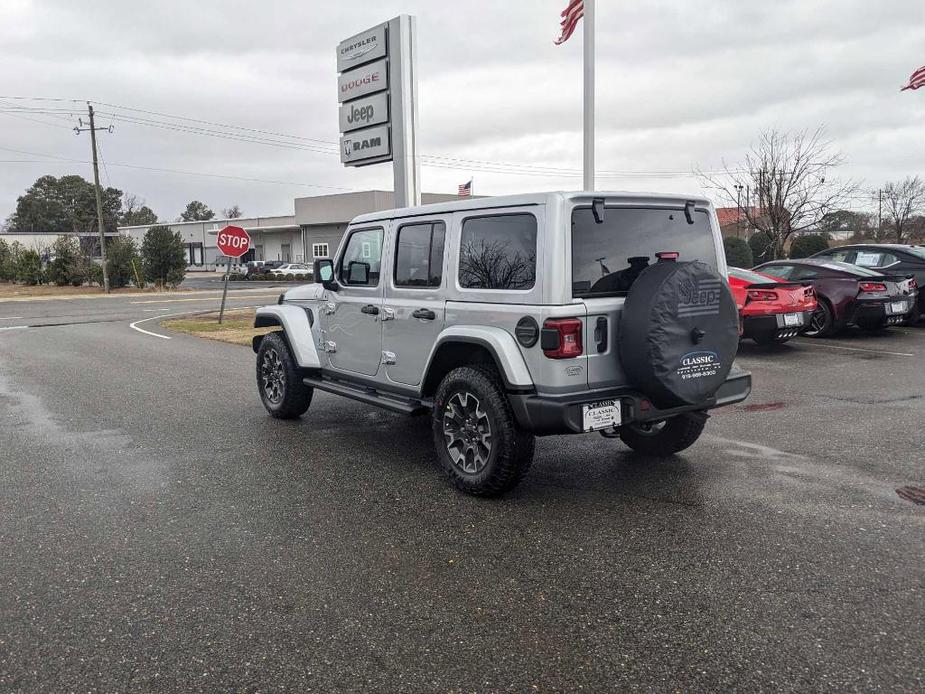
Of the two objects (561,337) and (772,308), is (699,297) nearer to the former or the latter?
(561,337)

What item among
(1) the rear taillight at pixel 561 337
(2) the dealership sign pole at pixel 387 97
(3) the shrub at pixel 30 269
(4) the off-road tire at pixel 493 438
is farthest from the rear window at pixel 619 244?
(3) the shrub at pixel 30 269

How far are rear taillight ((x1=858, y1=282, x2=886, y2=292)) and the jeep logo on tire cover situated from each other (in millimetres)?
8950

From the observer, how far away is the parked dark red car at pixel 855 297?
12.1 meters

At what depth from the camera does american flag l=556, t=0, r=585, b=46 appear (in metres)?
15.4

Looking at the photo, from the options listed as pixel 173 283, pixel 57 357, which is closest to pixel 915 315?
pixel 57 357

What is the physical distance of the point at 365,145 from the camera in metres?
16.3

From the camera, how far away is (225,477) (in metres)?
5.49

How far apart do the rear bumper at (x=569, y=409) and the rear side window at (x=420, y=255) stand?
1.26 meters

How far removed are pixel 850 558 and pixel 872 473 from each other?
5.76 feet

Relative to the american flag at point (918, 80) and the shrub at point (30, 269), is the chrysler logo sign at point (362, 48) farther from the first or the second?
the shrub at point (30, 269)

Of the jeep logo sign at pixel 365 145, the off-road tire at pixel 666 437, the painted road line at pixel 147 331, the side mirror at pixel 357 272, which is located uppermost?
the jeep logo sign at pixel 365 145

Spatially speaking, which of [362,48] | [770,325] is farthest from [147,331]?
[770,325]

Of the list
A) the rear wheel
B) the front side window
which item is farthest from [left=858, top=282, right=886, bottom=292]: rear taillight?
the front side window

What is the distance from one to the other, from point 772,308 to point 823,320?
2429 mm
